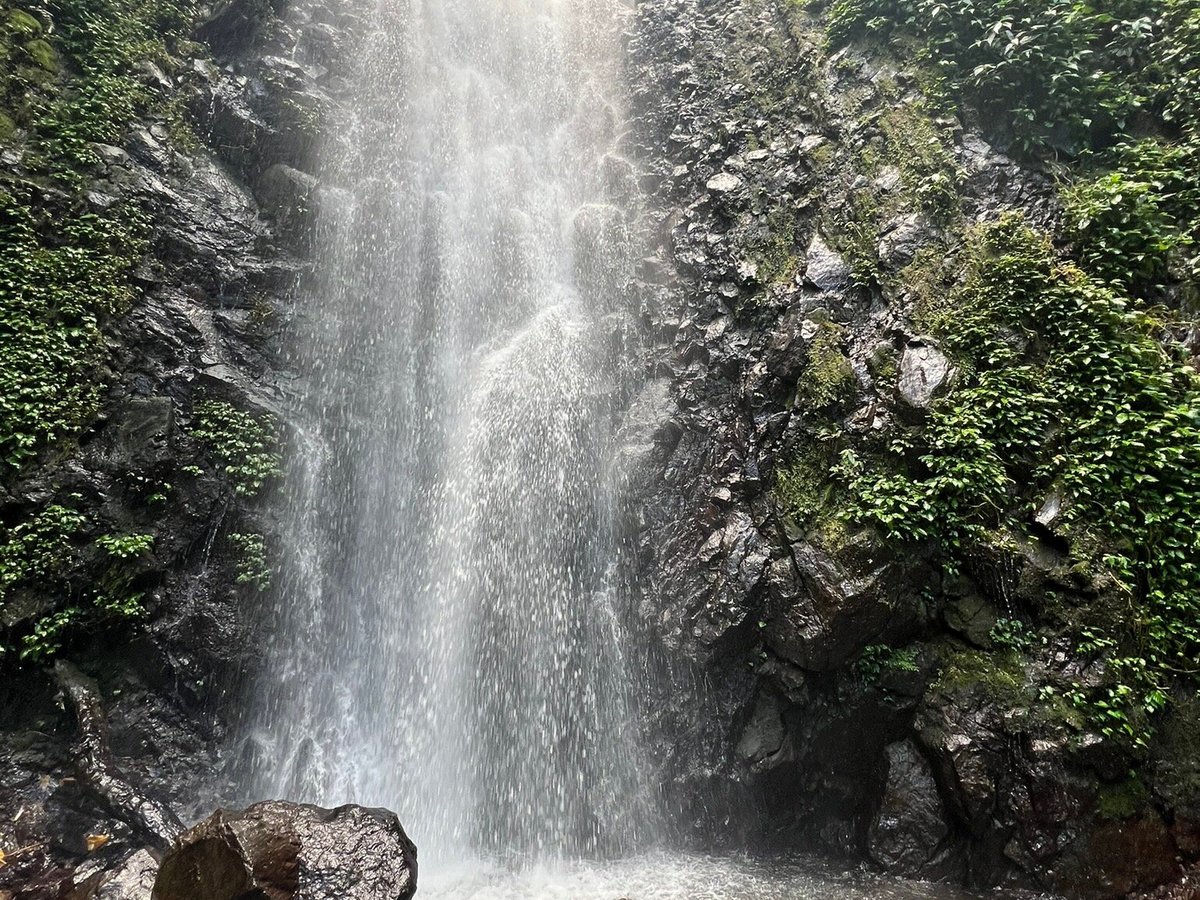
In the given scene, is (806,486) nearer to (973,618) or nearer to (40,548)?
(973,618)

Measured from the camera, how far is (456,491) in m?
10.3

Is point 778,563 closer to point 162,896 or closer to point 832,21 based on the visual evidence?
point 162,896

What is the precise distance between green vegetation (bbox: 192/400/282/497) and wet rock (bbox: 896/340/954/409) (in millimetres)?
9828

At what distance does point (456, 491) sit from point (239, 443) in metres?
3.55

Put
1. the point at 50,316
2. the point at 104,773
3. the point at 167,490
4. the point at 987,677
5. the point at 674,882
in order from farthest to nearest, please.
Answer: the point at 167,490
the point at 50,316
the point at 674,882
the point at 104,773
the point at 987,677

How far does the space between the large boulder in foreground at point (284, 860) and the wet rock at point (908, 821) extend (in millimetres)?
5412

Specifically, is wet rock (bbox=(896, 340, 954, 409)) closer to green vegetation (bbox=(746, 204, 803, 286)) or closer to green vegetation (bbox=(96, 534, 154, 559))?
green vegetation (bbox=(746, 204, 803, 286))

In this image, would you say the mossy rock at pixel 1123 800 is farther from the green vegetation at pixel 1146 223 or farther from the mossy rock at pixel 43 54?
the mossy rock at pixel 43 54

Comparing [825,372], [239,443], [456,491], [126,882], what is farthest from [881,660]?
[239,443]

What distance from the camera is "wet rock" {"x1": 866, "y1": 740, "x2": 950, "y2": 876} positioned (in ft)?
21.0

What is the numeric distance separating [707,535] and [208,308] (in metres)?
9.52

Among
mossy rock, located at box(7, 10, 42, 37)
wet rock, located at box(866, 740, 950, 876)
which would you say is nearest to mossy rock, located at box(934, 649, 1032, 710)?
wet rock, located at box(866, 740, 950, 876)

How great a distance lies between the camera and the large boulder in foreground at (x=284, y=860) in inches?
189

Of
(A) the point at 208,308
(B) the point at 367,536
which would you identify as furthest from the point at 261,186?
(B) the point at 367,536
